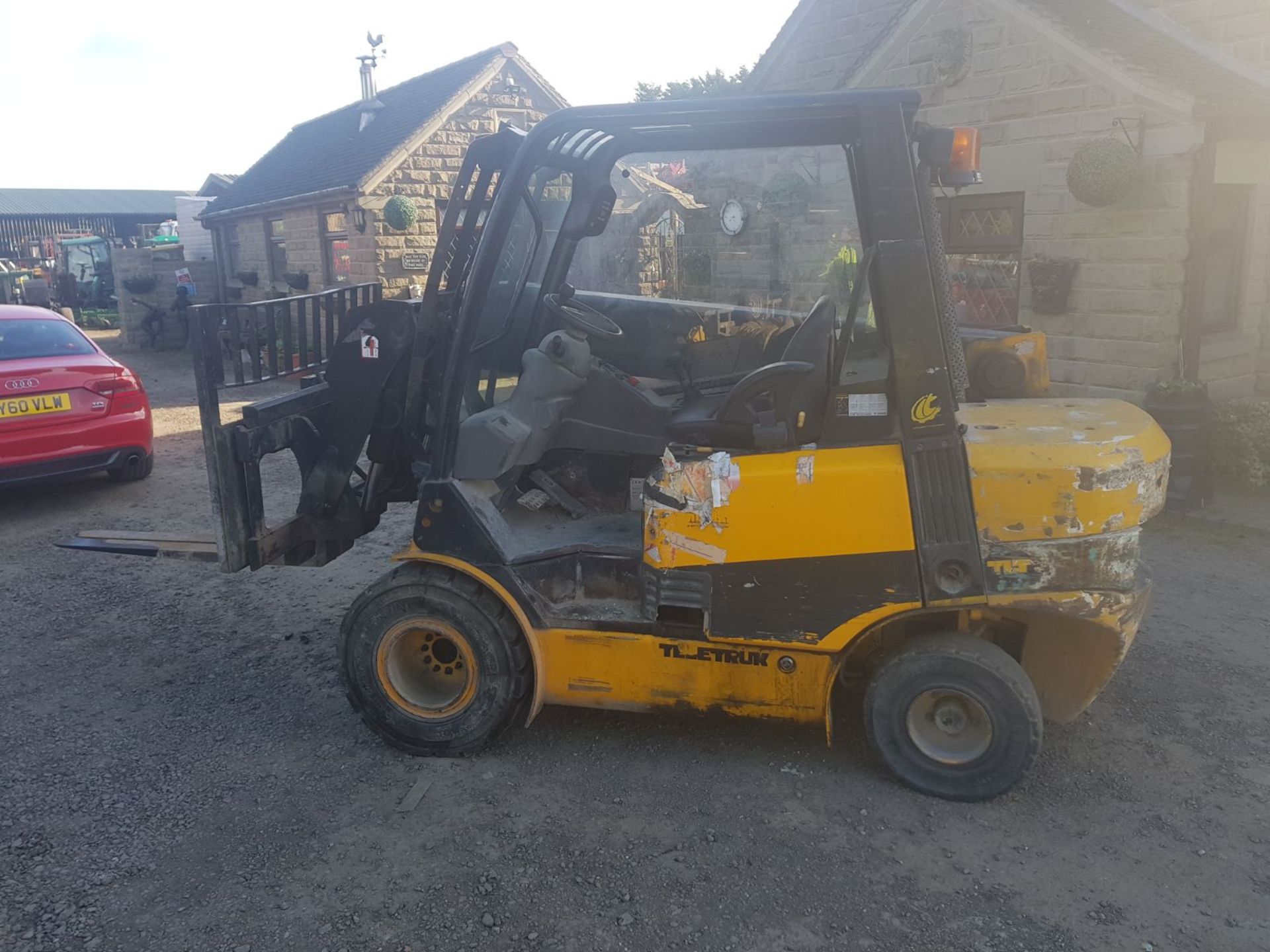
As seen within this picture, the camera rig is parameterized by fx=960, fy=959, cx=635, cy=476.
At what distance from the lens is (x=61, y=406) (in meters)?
7.48

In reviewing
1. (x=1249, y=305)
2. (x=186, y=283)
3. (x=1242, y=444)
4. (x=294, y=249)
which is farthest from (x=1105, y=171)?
(x=186, y=283)

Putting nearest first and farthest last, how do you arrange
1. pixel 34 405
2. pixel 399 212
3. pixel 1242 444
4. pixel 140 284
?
1. pixel 34 405
2. pixel 1242 444
3. pixel 399 212
4. pixel 140 284

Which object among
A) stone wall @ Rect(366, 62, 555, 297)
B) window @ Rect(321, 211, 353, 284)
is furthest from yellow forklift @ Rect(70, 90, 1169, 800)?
window @ Rect(321, 211, 353, 284)

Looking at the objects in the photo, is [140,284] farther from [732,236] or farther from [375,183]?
[732,236]

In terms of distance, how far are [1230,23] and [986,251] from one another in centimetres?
279

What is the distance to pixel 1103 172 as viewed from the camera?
7738 millimetres

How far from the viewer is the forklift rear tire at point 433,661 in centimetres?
386

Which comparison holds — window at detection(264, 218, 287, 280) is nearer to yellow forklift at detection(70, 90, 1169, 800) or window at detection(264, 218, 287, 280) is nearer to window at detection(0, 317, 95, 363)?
window at detection(0, 317, 95, 363)

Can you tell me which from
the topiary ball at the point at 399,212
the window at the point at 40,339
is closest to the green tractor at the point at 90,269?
the topiary ball at the point at 399,212

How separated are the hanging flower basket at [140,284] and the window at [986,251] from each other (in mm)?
18108

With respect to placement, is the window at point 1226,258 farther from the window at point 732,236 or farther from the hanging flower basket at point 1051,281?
the window at point 732,236

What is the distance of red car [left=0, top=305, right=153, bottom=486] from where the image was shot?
7.22m

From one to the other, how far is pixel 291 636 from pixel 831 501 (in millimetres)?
3321

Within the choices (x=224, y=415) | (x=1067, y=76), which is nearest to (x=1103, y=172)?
(x=1067, y=76)
